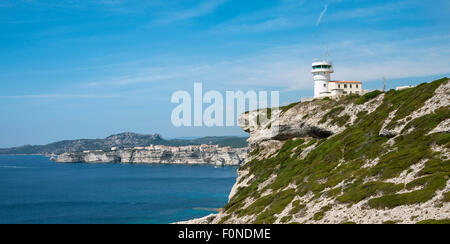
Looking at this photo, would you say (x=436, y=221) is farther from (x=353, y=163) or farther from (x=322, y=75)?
(x=322, y=75)

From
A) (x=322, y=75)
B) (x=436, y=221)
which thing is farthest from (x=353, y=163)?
(x=322, y=75)

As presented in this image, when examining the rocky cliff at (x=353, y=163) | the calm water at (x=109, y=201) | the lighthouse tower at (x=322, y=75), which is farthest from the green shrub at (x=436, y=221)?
the calm water at (x=109, y=201)

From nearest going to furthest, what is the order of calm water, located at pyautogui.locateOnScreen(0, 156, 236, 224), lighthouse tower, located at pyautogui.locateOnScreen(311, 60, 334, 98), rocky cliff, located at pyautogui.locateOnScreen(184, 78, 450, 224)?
rocky cliff, located at pyautogui.locateOnScreen(184, 78, 450, 224), lighthouse tower, located at pyautogui.locateOnScreen(311, 60, 334, 98), calm water, located at pyautogui.locateOnScreen(0, 156, 236, 224)

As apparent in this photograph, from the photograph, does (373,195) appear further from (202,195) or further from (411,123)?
(202,195)

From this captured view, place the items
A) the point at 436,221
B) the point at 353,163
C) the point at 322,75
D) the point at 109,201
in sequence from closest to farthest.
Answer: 1. the point at 436,221
2. the point at 353,163
3. the point at 322,75
4. the point at 109,201

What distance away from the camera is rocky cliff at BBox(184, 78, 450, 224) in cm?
2481

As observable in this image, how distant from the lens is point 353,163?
36875 millimetres

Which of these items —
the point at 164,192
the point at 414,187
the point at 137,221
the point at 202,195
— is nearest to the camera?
the point at 414,187

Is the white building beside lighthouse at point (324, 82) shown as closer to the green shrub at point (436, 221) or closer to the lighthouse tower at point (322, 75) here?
the lighthouse tower at point (322, 75)

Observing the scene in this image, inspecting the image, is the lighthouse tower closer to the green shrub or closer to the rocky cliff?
the rocky cliff

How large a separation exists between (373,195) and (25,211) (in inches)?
3505

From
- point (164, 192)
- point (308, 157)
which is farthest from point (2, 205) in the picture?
point (308, 157)

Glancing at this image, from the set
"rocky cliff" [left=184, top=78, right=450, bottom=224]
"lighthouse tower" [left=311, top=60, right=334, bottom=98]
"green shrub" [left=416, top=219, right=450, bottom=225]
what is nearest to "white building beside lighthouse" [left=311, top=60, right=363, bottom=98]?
"lighthouse tower" [left=311, top=60, right=334, bottom=98]

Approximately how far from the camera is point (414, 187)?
25.2 m
